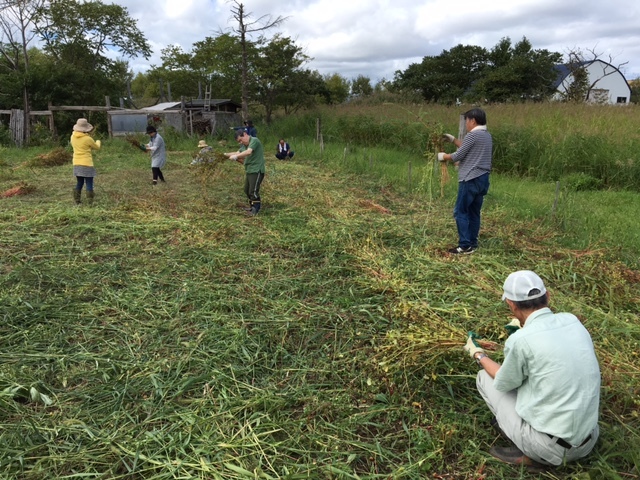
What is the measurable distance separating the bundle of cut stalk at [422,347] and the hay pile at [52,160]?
1073 centimetres

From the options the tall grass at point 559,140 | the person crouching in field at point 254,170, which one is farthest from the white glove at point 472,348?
the tall grass at point 559,140

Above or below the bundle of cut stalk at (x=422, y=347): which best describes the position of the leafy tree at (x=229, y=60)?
above

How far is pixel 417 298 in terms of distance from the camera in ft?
11.0

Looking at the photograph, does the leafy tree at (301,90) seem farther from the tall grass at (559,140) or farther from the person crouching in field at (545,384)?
the person crouching in field at (545,384)

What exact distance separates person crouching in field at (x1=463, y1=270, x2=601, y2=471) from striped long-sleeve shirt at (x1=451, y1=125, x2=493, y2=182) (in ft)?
8.05

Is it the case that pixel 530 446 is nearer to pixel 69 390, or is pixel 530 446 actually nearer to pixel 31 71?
pixel 69 390

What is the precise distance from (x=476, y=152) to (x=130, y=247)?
3750 millimetres

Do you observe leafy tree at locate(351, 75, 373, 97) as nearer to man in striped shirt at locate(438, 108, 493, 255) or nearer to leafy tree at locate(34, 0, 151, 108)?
leafy tree at locate(34, 0, 151, 108)

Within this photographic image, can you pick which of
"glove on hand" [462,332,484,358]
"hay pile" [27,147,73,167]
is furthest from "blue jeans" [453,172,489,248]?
"hay pile" [27,147,73,167]

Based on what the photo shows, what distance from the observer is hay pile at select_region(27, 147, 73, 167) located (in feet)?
33.5

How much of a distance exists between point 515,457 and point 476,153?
293 cm

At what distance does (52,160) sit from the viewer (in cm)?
1052

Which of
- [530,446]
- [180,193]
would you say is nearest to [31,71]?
[180,193]

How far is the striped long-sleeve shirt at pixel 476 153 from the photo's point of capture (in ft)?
13.4
